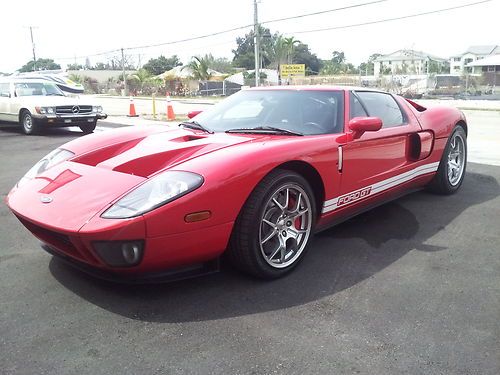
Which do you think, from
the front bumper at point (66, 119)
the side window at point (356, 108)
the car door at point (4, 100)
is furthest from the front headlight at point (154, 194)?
the car door at point (4, 100)

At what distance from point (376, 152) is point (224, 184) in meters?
1.57

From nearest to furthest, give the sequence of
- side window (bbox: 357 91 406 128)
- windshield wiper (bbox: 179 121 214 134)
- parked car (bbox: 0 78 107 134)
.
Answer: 1. windshield wiper (bbox: 179 121 214 134)
2. side window (bbox: 357 91 406 128)
3. parked car (bbox: 0 78 107 134)

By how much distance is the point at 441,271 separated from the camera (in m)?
3.04

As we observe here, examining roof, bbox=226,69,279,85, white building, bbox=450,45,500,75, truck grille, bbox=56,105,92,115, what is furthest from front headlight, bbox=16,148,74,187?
white building, bbox=450,45,500,75

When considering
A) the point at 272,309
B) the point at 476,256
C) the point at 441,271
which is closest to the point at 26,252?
the point at 272,309

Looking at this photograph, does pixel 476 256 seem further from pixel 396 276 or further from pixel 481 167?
pixel 481 167

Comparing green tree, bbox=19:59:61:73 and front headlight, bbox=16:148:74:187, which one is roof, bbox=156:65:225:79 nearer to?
front headlight, bbox=16:148:74:187

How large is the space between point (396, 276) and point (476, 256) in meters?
0.75

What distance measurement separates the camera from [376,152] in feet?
11.8

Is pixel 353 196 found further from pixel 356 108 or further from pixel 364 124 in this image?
pixel 356 108

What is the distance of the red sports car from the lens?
7.92ft

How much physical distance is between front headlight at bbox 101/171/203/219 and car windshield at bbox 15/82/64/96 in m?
10.3

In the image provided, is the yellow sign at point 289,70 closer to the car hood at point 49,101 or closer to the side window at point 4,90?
the car hood at point 49,101

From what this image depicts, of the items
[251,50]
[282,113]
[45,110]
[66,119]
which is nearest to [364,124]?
[282,113]
